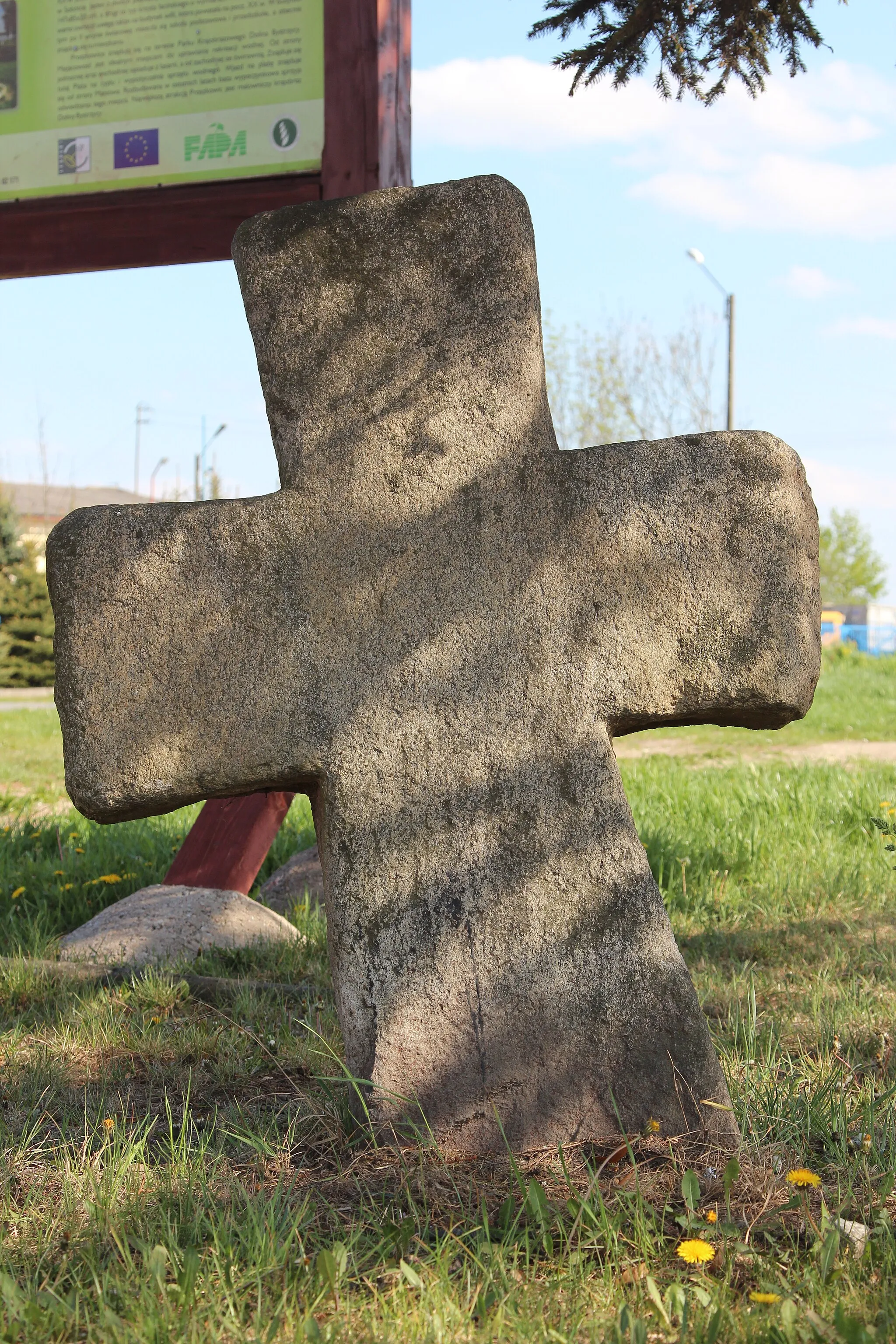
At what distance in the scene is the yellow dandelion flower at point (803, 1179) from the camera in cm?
191

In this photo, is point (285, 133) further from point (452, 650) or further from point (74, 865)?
point (74, 865)

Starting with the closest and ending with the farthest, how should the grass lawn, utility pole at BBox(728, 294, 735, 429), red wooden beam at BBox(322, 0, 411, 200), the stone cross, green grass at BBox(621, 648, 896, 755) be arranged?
1. the grass lawn
2. the stone cross
3. red wooden beam at BBox(322, 0, 411, 200)
4. green grass at BBox(621, 648, 896, 755)
5. utility pole at BBox(728, 294, 735, 429)

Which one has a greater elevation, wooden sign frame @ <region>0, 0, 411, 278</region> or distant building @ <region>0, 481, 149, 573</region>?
wooden sign frame @ <region>0, 0, 411, 278</region>

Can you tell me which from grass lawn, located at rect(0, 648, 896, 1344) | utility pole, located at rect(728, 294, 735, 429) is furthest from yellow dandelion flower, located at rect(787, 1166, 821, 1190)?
utility pole, located at rect(728, 294, 735, 429)

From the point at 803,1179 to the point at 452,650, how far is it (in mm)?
1103

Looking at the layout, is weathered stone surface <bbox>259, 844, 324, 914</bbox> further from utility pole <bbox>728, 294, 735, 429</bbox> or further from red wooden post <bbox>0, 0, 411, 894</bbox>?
utility pole <bbox>728, 294, 735, 429</bbox>

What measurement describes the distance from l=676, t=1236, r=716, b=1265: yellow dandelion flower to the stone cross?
41cm

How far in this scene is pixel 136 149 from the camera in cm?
443

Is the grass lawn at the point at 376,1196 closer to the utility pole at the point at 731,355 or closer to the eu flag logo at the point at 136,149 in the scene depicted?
the eu flag logo at the point at 136,149

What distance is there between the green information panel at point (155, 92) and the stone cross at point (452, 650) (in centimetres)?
215

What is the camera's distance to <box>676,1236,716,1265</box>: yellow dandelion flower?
67.9 inches

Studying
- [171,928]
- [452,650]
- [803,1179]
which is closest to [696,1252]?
[803,1179]

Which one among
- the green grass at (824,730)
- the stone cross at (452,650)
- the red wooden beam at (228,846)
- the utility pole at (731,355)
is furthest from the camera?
the utility pole at (731,355)

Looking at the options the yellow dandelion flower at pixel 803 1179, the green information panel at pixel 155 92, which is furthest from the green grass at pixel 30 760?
the yellow dandelion flower at pixel 803 1179
